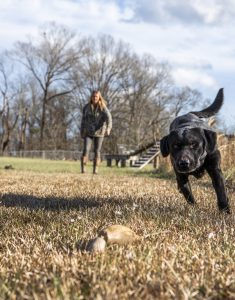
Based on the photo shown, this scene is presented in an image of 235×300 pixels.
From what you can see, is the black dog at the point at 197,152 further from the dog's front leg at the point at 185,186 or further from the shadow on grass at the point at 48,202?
the shadow on grass at the point at 48,202

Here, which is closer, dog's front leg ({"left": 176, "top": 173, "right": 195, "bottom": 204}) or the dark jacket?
dog's front leg ({"left": 176, "top": 173, "right": 195, "bottom": 204})

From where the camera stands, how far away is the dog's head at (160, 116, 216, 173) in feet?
15.6

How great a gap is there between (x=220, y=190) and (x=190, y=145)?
540 mm

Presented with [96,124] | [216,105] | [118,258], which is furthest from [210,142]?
[96,124]

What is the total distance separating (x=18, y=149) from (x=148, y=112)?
19.4m

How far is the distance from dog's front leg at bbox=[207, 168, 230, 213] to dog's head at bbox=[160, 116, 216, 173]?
18 cm

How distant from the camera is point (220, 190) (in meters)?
4.88

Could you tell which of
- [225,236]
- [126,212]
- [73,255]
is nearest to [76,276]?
Result: [73,255]

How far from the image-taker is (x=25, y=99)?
70375 mm

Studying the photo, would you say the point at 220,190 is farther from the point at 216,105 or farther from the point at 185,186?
the point at 216,105

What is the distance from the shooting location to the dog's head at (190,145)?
4754 mm

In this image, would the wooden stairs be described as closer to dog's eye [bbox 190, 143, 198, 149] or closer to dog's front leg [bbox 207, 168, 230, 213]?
dog's front leg [bbox 207, 168, 230, 213]

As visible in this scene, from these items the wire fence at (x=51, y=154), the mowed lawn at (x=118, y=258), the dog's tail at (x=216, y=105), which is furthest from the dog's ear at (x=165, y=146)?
the wire fence at (x=51, y=154)

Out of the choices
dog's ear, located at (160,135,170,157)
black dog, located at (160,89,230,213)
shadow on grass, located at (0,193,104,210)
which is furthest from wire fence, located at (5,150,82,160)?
black dog, located at (160,89,230,213)
